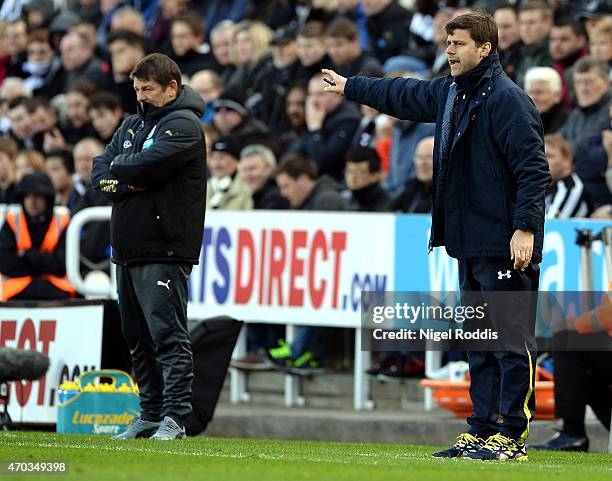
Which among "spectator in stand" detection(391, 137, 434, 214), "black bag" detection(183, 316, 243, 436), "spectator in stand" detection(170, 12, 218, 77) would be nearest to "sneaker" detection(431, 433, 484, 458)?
"black bag" detection(183, 316, 243, 436)

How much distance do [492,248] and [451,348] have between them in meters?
3.50

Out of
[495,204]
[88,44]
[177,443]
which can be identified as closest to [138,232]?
[177,443]

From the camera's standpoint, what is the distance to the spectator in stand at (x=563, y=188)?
13.1 m

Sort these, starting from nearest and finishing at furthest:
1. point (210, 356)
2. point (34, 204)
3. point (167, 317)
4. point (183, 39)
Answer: point (167, 317), point (210, 356), point (34, 204), point (183, 39)

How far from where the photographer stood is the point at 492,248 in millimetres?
8703

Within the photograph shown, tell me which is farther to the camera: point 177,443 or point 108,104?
point 108,104

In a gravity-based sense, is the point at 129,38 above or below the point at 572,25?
above

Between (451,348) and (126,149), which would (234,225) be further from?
(126,149)

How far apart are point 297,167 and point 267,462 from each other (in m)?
7.05

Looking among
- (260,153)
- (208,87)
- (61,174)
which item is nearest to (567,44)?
(260,153)

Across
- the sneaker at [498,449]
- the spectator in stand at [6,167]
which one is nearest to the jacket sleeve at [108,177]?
the sneaker at [498,449]

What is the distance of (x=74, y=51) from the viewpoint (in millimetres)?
21797

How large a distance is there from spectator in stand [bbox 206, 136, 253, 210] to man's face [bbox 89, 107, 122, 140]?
2125mm

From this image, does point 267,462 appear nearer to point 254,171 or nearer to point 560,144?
point 560,144
